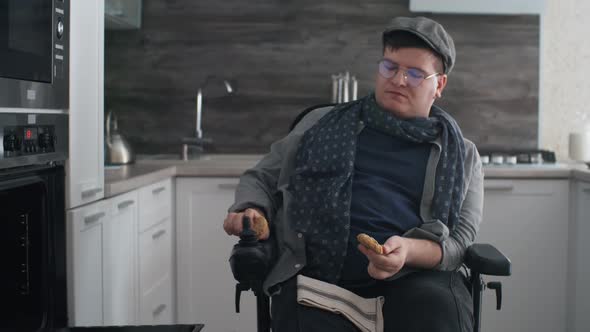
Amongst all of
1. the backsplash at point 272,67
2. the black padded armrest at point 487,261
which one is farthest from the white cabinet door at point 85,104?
the backsplash at point 272,67

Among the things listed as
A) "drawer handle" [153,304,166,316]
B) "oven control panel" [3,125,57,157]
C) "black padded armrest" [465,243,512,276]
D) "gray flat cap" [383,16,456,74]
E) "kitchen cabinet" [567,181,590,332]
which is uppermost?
"gray flat cap" [383,16,456,74]

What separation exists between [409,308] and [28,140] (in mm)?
992

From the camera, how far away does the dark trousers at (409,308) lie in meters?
1.78

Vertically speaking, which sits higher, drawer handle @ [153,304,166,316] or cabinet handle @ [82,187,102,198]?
cabinet handle @ [82,187,102,198]

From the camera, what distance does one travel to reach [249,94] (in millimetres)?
3984

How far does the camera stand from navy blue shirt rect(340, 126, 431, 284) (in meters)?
2.05

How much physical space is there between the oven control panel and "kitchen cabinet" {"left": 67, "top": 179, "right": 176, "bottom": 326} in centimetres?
25

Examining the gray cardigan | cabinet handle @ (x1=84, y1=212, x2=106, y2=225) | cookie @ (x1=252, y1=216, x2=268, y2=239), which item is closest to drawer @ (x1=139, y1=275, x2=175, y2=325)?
cabinet handle @ (x1=84, y1=212, x2=106, y2=225)

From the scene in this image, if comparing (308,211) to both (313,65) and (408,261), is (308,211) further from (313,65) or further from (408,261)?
(313,65)

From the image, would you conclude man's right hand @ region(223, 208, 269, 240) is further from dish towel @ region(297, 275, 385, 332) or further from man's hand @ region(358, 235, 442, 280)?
man's hand @ region(358, 235, 442, 280)

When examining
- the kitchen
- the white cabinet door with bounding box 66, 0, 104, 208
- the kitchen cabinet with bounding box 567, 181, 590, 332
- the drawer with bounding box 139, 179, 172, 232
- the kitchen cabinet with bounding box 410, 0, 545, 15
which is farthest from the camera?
the kitchen

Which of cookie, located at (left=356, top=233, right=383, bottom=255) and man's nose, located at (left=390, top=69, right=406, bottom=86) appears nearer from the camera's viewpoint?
cookie, located at (left=356, top=233, right=383, bottom=255)

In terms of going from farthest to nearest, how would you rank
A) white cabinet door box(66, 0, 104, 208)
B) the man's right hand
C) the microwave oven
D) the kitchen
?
the kitchen
white cabinet door box(66, 0, 104, 208)
the man's right hand
the microwave oven

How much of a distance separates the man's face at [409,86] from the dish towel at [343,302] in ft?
1.83
